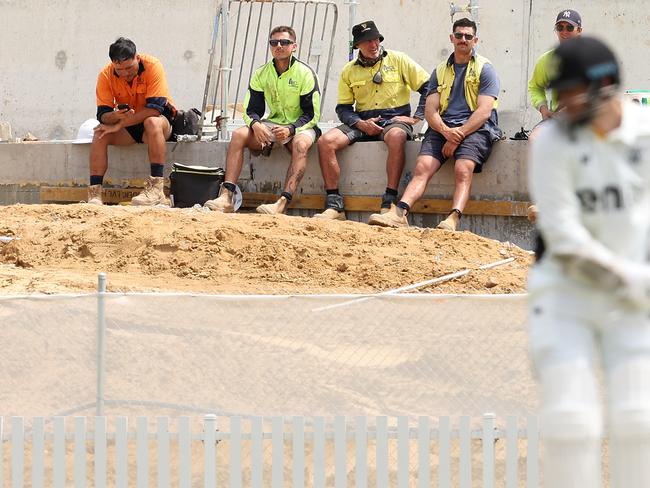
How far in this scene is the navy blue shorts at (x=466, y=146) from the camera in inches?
480

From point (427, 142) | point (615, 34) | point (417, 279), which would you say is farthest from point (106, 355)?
point (615, 34)

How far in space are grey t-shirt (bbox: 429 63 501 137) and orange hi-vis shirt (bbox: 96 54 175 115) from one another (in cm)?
272

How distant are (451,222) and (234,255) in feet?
6.56

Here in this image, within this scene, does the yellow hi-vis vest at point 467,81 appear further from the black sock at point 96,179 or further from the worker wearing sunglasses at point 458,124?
the black sock at point 96,179

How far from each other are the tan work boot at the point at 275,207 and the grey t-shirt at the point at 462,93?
66.3 inches

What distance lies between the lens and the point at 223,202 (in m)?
12.8

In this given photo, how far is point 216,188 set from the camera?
13156 millimetres

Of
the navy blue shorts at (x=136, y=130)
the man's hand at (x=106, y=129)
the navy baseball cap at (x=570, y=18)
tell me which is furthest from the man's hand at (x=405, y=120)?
the man's hand at (x=106, y=129)

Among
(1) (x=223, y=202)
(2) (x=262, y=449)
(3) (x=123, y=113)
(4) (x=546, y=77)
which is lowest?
(2) (x=262, y=449)

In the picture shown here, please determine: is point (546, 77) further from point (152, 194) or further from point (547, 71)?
point (152, 194)

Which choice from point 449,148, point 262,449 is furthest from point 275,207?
point 262,449

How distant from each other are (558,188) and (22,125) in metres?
17.7

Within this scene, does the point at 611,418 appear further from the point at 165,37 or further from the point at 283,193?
the point at 165,37

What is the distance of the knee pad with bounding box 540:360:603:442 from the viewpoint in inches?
178
